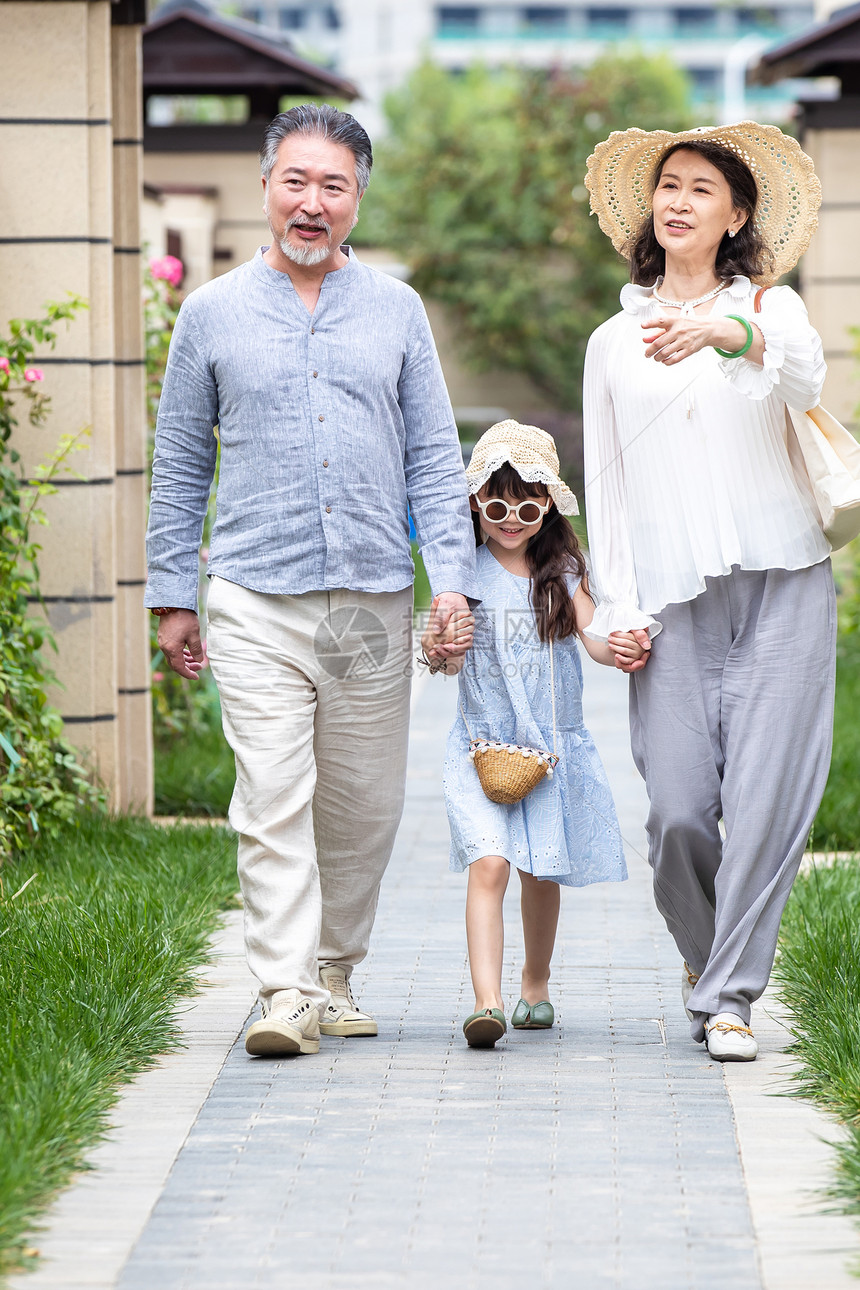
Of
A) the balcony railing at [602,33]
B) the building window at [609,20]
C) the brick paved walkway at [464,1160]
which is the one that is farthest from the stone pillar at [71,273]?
the building window at [609,20]

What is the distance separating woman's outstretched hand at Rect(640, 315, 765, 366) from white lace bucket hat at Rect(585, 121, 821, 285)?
0.47 metres

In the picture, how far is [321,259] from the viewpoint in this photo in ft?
13.9

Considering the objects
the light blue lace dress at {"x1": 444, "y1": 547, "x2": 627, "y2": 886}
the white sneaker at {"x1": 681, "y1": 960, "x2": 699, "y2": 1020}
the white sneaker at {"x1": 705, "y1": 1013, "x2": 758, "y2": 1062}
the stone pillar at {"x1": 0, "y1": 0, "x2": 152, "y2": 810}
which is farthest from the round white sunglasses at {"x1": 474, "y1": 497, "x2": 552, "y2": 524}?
the stone pillar at {"x1": 0, "y1": 0, "x2": 152, "y2": 810}

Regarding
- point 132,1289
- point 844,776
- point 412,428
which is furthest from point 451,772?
point 844,776

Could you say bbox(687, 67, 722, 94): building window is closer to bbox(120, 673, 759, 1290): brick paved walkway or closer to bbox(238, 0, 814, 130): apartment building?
bbox(238, 0, 814, 130): apartment building

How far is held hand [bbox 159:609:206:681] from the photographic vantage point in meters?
4.40

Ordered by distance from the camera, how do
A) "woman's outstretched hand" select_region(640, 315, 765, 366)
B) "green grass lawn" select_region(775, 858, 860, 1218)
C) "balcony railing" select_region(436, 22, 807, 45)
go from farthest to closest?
1. "balcony railing" select_region(436, 22, 807, 45)
2. "woman's outstretched hand" select_region(640, 315, 765, 366)
3. "green grass lawn" select_region(775, 858, 860, 1218)

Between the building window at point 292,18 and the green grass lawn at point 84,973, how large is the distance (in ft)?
309

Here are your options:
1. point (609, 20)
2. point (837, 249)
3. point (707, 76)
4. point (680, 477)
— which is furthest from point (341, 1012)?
point (609, 20)

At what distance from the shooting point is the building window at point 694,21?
8912 cm

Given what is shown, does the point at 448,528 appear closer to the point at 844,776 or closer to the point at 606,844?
the point at 606,844

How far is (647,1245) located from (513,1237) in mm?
223

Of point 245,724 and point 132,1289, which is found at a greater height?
point 245,724

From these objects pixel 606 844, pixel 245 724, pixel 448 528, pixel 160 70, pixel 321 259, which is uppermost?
pixel 160 70
